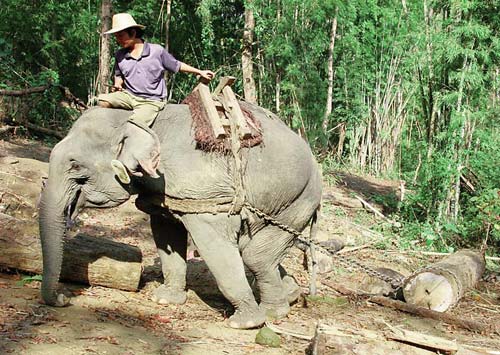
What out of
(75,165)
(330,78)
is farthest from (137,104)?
(330,78)

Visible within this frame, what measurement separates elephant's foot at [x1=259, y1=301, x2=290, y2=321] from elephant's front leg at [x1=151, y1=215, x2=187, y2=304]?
2.53 feet

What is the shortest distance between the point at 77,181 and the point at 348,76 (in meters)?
12.1

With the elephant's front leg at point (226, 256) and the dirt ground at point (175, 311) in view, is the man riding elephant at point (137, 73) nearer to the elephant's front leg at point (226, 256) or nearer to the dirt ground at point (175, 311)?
the elephant's front leg at point (226, 256)

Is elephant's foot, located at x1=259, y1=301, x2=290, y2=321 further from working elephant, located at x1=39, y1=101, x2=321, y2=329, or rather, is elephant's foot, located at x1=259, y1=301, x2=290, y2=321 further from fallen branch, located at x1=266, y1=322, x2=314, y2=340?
fallen branch, located at x1=266, y1=322, x2=314, y2=340

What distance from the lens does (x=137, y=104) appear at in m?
4.88

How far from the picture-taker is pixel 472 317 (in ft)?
19.3

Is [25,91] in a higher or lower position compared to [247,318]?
higher

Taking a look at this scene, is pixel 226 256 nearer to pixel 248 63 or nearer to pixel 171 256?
pixel 171 256

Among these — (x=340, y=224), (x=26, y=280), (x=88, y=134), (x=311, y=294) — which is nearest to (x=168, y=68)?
(x=88, y=134)

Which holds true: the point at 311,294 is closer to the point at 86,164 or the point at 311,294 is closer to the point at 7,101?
the point at 86,164

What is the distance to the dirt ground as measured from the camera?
390cm

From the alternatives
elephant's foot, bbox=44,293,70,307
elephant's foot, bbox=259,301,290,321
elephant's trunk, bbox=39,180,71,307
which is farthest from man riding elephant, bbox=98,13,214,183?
elephant's foot, bbox=259,301,290,321

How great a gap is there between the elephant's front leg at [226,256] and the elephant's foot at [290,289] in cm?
84

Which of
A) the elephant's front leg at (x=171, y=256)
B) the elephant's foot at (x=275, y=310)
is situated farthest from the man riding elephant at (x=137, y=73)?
the elephant's foot at (x=275, y=310)
